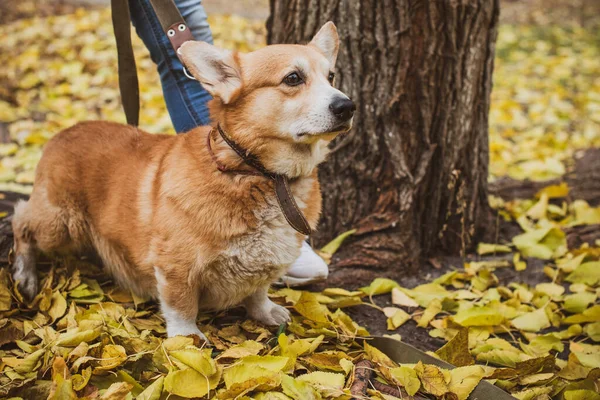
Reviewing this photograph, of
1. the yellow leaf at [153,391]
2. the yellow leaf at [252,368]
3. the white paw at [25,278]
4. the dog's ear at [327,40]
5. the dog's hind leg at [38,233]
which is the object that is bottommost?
the yellow leaf at [153,391]

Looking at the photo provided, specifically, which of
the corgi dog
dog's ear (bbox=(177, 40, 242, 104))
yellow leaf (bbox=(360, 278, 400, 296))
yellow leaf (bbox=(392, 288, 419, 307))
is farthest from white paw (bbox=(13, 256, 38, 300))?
yellow leaf (bbox=(392, 288, 419, 307))

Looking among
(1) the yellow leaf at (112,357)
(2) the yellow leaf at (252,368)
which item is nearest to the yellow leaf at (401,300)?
(2) the yellow leaf at (252,368)

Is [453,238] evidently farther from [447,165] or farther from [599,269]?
[599,269]

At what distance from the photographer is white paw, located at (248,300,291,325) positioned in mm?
2602

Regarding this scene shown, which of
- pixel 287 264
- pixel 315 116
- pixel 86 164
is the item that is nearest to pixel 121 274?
pixel 86 164

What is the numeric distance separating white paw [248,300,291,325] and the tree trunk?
58cm

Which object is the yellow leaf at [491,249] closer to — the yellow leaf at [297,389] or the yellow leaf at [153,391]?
the yellow leaf at [297,389]

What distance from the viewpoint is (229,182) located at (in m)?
2.21

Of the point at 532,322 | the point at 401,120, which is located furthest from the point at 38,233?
the point at 532,322

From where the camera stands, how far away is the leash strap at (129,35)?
264cm

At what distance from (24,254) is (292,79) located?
1631mm

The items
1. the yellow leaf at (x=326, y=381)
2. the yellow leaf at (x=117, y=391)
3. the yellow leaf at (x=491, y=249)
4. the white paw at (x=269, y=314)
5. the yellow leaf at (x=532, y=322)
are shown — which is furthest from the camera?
the yellow leaf at (x=491, y=249)

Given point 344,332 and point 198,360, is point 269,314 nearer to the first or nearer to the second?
point 344,332

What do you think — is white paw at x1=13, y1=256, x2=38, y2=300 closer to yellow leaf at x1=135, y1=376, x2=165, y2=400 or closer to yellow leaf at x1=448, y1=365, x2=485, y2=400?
yellow leaf at x1=135, y1=376, x2=165, y2=400
